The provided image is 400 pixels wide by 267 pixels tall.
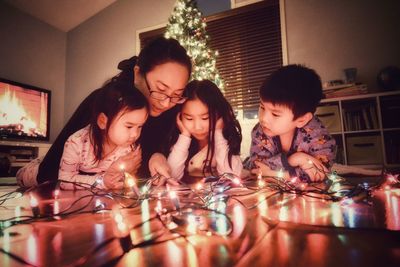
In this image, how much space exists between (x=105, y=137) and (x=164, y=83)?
305 millimetres

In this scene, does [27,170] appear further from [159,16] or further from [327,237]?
[159,16]

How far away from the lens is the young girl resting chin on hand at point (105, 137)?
3.20ft

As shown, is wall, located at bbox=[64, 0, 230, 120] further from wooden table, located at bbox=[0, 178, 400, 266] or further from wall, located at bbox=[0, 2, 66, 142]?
wooden table, located at bbox=[0, 178, 400, 266]

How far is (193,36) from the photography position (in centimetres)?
245

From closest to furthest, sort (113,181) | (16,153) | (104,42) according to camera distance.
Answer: (113,181), (16,153), (104,42)

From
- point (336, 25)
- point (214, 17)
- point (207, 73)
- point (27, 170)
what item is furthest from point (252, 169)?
point (214, 17)

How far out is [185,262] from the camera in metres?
0.22

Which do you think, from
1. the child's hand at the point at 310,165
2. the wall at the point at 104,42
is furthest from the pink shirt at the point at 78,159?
the wall at the point at 104,42

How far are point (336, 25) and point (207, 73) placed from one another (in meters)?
1.34

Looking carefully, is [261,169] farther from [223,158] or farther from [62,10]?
[62,10]

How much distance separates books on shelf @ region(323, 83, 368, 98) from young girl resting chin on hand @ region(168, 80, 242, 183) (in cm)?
149

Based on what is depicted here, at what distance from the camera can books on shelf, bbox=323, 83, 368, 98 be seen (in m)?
2.24

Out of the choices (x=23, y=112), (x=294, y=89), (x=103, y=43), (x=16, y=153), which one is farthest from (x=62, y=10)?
(x=294, y=89)

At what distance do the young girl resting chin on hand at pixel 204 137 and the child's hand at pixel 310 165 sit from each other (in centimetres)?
22
